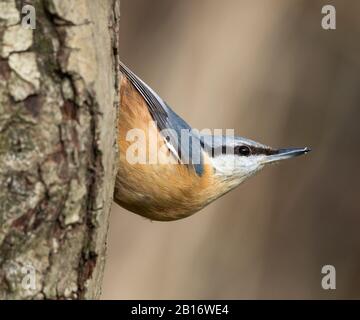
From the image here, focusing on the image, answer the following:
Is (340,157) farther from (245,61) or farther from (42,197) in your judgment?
(42,197)

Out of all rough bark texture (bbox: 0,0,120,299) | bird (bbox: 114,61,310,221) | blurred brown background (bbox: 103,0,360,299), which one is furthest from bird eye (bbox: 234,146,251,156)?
blurred brown background (bbox: 103,0,360,299)

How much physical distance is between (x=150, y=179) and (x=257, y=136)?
78.6 inches

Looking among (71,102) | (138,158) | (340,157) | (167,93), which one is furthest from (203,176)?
(340,157)

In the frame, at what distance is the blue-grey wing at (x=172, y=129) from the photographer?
116 inches

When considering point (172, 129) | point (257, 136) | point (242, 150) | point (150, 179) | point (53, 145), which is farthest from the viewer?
point (257, 136)

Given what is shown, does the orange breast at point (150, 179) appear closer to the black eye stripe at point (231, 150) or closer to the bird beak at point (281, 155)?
the black eye stripe at point (231, 150)

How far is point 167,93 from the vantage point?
4.64 metres

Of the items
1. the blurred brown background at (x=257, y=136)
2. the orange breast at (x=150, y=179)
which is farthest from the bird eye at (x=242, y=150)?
the blurred brown background at (x=257, y=136)

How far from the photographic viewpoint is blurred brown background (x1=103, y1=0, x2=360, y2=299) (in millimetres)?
4641

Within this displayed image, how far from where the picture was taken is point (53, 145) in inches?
76.0

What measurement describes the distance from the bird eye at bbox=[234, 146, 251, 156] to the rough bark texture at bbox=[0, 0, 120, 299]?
3.73 ft

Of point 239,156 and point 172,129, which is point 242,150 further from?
point 172,129

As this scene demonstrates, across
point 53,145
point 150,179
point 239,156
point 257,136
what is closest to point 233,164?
point 239,156

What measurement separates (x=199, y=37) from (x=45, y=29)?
9.10ft
